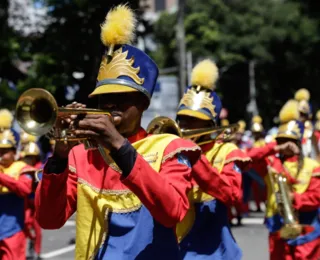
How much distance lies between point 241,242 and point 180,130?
8533 millimetres

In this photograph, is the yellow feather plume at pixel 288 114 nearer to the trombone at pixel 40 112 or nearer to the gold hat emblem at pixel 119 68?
the gold hat emblem at pixel 119 68

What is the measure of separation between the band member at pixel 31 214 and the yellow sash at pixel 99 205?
7.49 m

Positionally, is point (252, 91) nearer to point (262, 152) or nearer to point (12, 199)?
point (12, 199)

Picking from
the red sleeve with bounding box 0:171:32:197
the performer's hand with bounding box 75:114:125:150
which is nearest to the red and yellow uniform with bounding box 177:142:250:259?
the performer's hand with bounding box 75:114:125:150

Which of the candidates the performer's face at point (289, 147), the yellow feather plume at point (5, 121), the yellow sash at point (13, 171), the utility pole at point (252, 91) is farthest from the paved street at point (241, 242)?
the utility pole at point (252, 91)

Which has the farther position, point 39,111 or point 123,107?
point 123,107

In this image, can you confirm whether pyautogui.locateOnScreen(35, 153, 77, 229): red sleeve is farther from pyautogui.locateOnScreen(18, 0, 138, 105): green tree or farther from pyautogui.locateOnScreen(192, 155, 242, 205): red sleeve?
pyautogui.locateOnScreen(18, 0, 138, 105): green tree

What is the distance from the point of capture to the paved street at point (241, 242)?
13.0 m

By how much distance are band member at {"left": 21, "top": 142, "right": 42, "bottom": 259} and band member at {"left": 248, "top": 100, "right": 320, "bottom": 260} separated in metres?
4.22

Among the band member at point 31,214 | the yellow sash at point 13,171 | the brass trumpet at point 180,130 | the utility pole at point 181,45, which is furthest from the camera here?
the utility pole at point 181,45

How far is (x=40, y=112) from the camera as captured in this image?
3732mm

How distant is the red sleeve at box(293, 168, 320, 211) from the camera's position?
827 cm

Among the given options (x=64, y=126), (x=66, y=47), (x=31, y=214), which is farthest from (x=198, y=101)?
(x=66, y=47)

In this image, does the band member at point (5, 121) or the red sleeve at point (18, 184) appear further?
the band member at point (5, 121)
